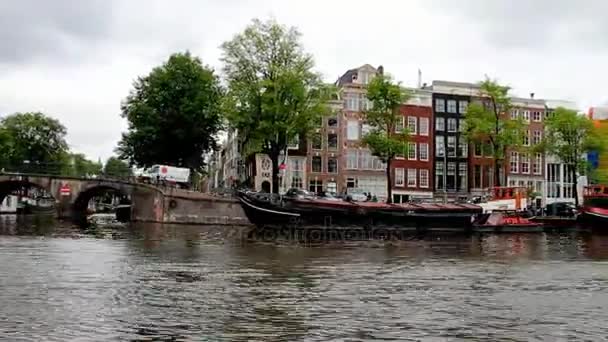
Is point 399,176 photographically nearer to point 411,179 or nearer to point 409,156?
point 411,179

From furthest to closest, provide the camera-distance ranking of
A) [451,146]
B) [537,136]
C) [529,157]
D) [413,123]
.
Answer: [537,136] → [529,157] → [451,146] → [413,123]

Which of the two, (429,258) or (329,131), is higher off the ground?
(329,131)

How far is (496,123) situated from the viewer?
7594cm

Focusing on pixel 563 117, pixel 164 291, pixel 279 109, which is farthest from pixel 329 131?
pixel 164 291

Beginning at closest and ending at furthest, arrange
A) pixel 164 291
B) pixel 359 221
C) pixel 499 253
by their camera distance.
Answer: pixel 164 291
pixel 499 253
pixel 359 221

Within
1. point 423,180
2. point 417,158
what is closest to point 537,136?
point 423,180

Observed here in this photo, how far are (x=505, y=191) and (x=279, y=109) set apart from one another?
70.5 feet

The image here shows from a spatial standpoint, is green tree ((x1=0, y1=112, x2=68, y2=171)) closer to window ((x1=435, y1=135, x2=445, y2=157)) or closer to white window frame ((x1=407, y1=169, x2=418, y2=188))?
white window frame ((x1=407, y1=169, x2=418, y2=188))

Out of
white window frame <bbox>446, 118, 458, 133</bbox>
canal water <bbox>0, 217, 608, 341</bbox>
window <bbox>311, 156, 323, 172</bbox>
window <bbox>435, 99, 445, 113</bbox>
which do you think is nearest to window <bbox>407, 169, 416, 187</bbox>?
white window frame <bbox>446, 118, 458, 133</bbox>

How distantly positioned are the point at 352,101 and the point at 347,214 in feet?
A: 113

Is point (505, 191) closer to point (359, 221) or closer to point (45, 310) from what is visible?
point (359, 221)

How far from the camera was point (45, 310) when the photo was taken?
14.9 m

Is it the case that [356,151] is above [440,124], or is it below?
below

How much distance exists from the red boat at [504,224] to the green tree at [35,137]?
82476 mm
